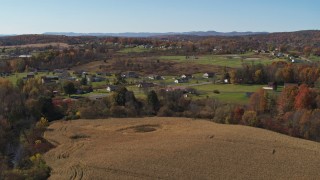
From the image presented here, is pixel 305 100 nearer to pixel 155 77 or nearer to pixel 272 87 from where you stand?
pixel 272 87

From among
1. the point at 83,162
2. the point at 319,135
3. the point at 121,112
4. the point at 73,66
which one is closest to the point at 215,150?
the point at 83,162

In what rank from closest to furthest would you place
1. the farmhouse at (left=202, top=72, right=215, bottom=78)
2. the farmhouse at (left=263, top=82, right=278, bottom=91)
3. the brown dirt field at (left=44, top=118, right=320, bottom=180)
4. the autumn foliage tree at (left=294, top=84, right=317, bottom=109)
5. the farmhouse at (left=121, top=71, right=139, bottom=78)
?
the brown dirt field at (left=44, top=118, right=320, bottom=180), the autumn foliage tree at (left=294, top=84, right=317, bottom=109), the farmhouse at (left=263, top=82, right=278, bottom=91), the farmhouse at (left=202, top=72, right=215, bottom=78), the farmhouse at (left=121, top=71, right=139, bottom=78)

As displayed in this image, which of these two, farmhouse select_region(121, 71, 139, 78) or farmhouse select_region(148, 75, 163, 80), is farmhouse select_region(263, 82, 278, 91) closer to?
farmhouse select_region(148, 75, 163, 80)

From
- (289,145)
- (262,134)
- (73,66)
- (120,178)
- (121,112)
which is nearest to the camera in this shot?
(120,178)

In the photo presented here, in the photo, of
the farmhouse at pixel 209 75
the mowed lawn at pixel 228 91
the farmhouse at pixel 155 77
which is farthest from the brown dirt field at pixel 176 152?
the farmhouse at pixel 209 75

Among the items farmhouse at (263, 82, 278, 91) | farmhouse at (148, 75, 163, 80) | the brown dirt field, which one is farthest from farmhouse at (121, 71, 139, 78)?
the brown dirt field

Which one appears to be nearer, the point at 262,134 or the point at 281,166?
the point at 281,166

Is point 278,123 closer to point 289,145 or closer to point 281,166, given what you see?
point 289,145

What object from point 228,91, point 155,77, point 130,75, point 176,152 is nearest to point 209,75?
point 155,77

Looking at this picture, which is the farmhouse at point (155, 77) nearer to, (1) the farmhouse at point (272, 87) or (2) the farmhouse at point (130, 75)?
(2) the farmhouse at point (130, 75)
